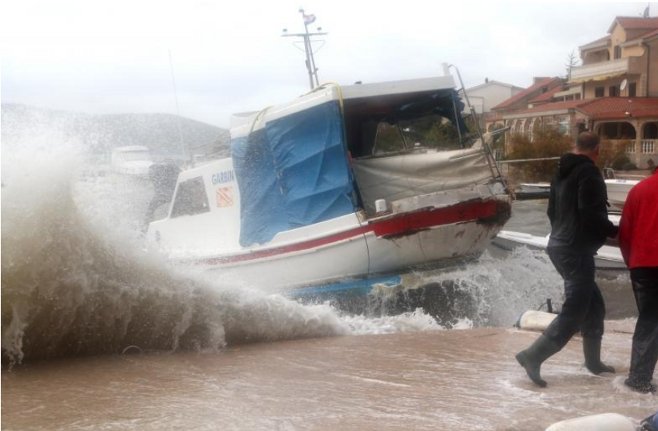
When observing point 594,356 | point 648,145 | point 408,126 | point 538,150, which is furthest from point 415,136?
point 648,145

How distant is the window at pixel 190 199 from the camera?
12250 mm

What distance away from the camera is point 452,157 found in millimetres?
10125

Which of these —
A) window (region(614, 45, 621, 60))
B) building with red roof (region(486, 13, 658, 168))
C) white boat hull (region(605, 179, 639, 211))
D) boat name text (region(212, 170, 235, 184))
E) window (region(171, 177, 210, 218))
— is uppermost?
window (region(614, 45, 621, 60))

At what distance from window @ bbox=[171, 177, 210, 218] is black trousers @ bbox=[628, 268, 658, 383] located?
27.8ft

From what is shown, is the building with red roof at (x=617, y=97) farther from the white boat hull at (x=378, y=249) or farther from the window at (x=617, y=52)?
the white boat hull at (x=378, y=249)

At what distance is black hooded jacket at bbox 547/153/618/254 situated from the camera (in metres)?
4.70

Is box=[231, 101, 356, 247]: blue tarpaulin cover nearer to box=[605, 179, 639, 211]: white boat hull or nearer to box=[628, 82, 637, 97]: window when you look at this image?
box=[605, 179, 639, 211]: white boat hull

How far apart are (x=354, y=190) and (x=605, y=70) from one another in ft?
113

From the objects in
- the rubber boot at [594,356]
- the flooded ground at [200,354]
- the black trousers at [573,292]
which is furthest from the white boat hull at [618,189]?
the black trousers at [573,292]

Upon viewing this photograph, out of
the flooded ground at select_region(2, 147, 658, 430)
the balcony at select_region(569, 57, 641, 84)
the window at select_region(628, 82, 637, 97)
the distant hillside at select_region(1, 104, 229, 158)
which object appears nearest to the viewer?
the flooded ground at select_region(2, 147, 658, 430)

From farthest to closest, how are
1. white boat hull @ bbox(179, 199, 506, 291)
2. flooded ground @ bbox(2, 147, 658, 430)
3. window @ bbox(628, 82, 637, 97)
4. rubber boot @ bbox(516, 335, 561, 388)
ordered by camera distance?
window @ bbox(628, 82, 637, 97)
white boat hull @ bbox(179, 199, 506, 291)
rubber boot @ bbox(516, 335, 561, 388)
flooded ground @ bbox(2, 147, 658, 430)

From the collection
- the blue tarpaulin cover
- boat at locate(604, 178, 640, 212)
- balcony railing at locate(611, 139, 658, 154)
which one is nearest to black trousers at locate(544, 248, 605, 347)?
the blue tarpaulin cover

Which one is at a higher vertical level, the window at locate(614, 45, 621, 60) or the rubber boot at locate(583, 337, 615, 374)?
the window at locate(614, 45, 621, 60)

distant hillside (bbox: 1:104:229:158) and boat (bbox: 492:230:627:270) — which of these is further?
boat (bbox: 492:230:627:270)
